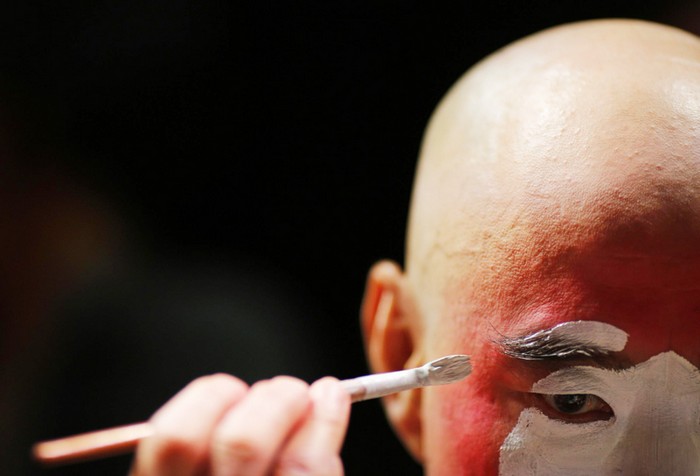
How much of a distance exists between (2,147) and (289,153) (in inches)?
22.7

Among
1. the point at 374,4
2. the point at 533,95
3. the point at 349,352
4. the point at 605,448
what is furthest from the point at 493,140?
the point at 349,352

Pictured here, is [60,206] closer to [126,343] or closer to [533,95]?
[126,343]

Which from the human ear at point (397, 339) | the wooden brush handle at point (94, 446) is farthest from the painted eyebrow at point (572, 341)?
the wooden brush handle at point (94, 446)

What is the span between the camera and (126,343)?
1349 millimetres

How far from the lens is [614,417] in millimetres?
893

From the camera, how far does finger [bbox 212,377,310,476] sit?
69cm

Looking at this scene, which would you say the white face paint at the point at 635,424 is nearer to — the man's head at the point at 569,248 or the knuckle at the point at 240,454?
the man's head at the point at 569,248

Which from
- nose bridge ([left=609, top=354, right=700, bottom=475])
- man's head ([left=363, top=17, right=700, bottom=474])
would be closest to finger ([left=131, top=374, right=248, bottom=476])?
man's head ([left=363, top=17, right=700, bottom=474])

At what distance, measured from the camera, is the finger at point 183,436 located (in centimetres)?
70

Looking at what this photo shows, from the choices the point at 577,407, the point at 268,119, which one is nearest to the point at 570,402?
the point at 577,407

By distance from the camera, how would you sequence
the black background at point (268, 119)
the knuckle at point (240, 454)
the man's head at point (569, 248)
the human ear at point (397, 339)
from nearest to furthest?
the knuckle at point (240, 454)
the man's head at point (569, 248)
the human ear at point (397, 339)
the black background at point (268, 119)

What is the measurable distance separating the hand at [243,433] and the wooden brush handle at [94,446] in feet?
0.06

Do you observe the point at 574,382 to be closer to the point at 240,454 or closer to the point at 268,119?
the point at 240,454

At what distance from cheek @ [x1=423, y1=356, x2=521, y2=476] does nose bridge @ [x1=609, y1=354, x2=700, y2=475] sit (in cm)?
14
